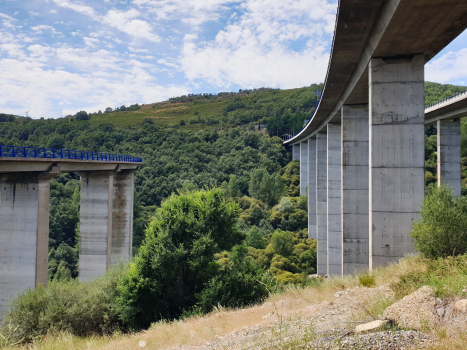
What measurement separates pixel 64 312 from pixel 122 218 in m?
18.5

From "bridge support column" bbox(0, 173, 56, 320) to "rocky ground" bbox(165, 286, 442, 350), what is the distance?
1581 centimetres

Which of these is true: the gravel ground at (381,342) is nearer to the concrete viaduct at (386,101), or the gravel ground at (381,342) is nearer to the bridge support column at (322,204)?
the concrete viaduct at (386,101)

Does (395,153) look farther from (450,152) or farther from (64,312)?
(450,152)

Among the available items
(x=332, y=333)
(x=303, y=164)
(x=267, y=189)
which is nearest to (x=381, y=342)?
(x=332, y=333)

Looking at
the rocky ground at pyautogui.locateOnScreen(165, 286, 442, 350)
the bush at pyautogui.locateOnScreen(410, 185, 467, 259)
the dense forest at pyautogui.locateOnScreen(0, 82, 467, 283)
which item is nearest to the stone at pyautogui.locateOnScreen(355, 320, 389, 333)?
the rocky ground at pyautogui.locateOnScreen(165, 286, 442, 350)

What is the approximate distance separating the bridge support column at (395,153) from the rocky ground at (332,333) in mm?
3936

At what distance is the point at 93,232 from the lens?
2822cm

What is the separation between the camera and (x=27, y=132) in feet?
310

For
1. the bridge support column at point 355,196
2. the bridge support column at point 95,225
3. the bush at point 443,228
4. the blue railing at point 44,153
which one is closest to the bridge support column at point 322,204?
the bridge support column at point 355,196

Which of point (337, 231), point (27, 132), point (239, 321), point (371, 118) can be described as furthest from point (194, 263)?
point (27, 132)

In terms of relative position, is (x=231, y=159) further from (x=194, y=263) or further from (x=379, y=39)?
(x=379, y=39)

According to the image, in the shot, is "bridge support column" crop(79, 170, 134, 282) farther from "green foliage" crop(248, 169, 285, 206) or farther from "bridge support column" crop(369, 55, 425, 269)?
"green foliage" crop(248, 169, 285, 206)

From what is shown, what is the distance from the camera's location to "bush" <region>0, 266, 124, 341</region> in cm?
1585

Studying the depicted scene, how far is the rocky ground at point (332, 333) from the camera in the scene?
5191mm
